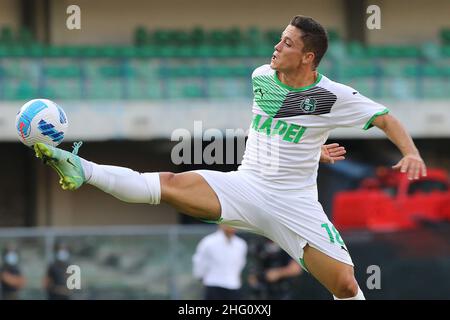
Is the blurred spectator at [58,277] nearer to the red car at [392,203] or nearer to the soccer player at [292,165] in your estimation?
the red car at [392,203]

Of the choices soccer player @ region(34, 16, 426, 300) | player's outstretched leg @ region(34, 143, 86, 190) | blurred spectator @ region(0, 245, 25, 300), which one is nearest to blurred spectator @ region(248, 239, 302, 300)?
blurred spectator @ region(0, 245, 25, 300)

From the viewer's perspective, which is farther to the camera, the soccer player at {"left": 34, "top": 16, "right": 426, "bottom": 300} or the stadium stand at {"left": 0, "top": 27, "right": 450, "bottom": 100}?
the stadium stand at {"left": 0, "top": 27, "right": 450, "bottom": 100}

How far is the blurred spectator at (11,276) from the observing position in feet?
46.2

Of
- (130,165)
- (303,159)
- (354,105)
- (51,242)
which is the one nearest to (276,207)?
(303,159)

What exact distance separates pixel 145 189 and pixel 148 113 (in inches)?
454

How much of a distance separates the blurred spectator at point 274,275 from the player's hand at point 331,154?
527 centimetres

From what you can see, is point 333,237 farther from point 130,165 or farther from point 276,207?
point 130,165

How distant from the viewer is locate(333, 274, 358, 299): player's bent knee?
7.48 meters

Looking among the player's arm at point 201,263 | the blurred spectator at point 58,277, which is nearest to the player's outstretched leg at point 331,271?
the player's arm at point 201,263

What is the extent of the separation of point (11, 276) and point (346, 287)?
7.67 m

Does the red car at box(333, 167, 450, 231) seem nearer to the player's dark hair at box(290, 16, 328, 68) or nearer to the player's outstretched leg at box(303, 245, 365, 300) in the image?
the player's outstretched leg at box(303, 245, 365, 300)

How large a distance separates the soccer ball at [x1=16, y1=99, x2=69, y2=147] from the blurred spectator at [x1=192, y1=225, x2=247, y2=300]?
18.1 ft

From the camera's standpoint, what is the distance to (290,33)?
7441 mm

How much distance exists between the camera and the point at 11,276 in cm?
1418
